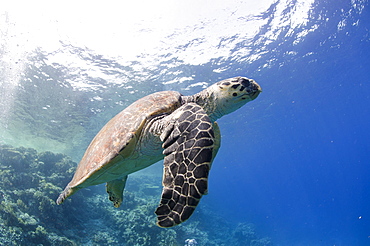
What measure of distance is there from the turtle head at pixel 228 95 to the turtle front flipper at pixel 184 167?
41.5 inches

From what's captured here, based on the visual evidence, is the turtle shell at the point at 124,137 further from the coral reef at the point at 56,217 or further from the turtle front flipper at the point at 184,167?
the coral reef at the point at 56,217

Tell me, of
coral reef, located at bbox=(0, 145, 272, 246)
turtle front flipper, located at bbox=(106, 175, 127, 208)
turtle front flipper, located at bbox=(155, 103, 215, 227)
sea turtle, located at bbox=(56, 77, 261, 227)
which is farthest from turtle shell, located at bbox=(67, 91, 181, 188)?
→ coral reef, located at bbox=(0, 145, 272, 246)

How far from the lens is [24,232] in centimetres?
595

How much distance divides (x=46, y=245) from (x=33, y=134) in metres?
25.7

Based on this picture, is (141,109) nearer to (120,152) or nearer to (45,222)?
(120,152)

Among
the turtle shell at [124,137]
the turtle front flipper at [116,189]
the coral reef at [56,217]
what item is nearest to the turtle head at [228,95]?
the turtle shell at [124,137]

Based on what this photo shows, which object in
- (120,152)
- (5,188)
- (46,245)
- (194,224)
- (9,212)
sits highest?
(194,224)

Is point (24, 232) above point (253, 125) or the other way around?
the other way around

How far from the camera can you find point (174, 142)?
2.05m

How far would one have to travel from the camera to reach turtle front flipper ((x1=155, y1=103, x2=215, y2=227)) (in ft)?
5.50

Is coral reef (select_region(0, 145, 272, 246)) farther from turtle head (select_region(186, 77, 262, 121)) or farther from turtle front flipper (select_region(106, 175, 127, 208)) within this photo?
turtle head (select_region(186, 77, 262, 121))

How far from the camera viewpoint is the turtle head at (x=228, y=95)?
9.86 feet

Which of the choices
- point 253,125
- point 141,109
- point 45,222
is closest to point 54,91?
point 45,222

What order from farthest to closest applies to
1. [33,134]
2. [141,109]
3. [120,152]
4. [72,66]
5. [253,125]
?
[253,125] → [33,134] → [72,66] → [141,109] → [120,152]
